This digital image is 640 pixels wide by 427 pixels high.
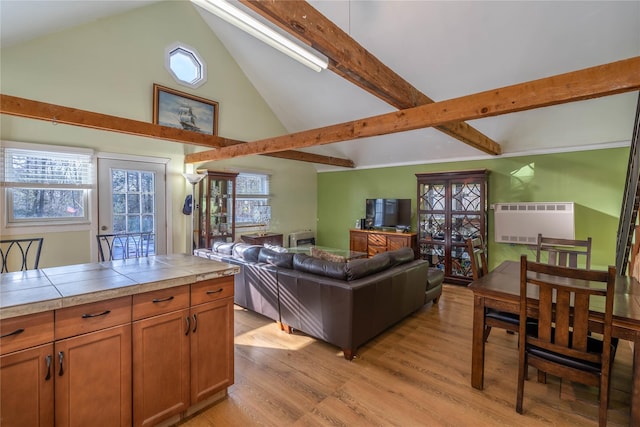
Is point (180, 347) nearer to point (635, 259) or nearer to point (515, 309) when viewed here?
point (515, 309)

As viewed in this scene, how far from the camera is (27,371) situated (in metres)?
1.33

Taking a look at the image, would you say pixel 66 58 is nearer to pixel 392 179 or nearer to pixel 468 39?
pixel 468 39

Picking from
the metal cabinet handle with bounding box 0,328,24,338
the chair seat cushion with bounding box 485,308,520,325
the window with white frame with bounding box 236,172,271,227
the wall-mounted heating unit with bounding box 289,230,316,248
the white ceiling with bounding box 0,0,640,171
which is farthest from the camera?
A: the wall-mounted heating unit with bounding box 289,230,316,248

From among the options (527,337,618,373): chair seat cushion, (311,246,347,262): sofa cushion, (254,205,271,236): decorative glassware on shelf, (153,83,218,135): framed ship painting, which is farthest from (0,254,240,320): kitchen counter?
(254,205,271,236): decorative glassware on shelf

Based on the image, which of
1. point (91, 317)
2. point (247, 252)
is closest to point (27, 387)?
point (91, 317)

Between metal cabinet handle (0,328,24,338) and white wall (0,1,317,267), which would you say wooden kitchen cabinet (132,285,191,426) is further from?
white wall (0,1,317,267)

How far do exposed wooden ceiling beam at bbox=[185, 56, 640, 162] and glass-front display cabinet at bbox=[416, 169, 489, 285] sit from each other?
106 inches

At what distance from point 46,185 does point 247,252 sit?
2936 millimetres

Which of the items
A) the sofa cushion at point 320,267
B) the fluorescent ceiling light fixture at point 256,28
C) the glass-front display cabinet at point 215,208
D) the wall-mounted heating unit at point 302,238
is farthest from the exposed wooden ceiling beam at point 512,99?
the wall-mounted heating unit at point 302,238

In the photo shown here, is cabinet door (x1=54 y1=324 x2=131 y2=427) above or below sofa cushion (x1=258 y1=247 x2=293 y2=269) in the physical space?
below

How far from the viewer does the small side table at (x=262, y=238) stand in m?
5.92

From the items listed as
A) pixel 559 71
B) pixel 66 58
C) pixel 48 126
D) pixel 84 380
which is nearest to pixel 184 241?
pixel 48 126

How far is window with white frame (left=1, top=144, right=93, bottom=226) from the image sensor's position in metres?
3.73

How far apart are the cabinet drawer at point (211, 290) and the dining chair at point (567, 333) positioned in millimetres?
1990
